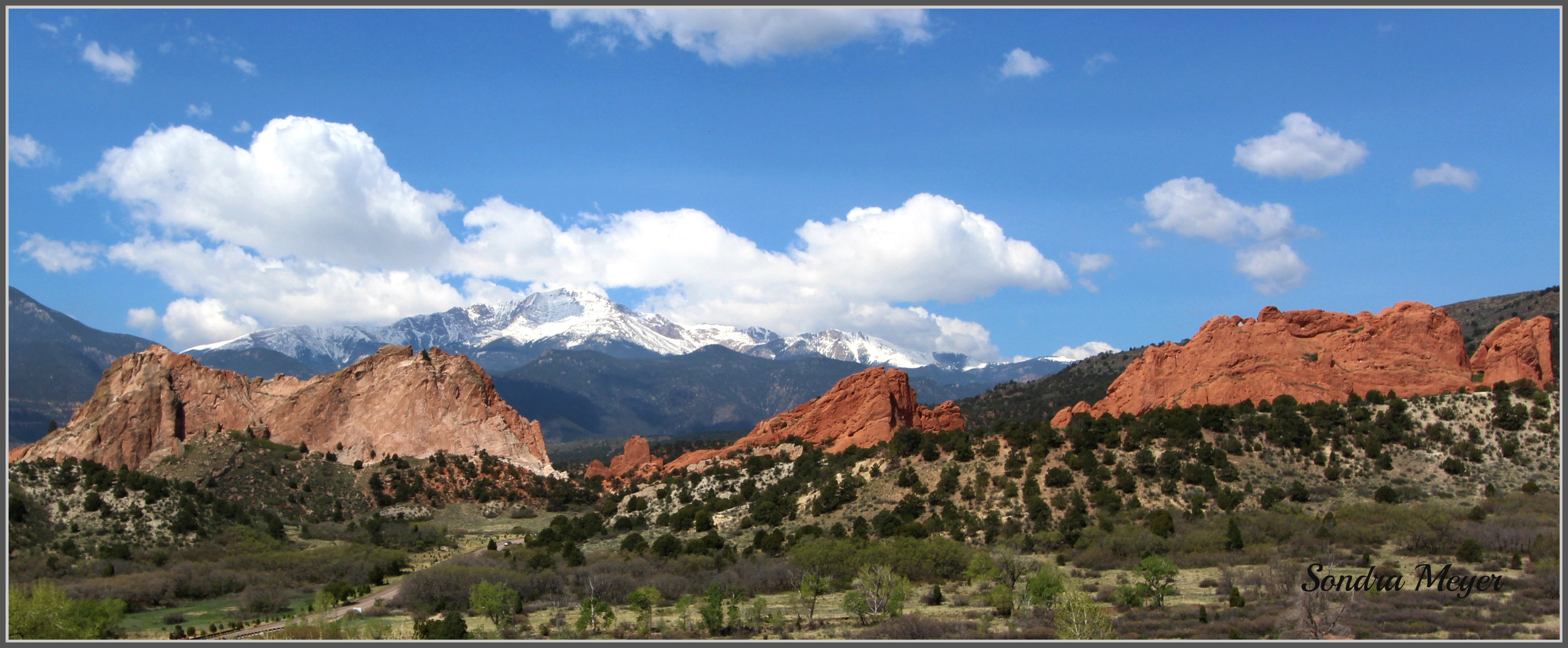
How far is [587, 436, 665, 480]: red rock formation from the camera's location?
115625 millimetres

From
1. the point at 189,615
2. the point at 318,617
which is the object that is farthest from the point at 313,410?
the point at 318,617

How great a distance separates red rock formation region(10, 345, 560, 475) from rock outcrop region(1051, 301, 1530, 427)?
72.5 metres

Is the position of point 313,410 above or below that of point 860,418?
above

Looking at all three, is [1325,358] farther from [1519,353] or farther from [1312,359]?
[1519,353]

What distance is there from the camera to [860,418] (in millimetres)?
88000

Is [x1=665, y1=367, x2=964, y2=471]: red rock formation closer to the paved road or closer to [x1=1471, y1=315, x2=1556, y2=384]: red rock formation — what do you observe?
[x1=1471, y1=315, x2=1556, y2=384]: red rock formation

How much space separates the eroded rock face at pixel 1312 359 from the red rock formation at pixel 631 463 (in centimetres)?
6428

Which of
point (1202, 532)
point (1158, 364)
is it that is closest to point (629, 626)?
point (1202, 532)

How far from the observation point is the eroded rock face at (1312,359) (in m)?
65.4

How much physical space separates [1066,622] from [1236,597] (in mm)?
7588

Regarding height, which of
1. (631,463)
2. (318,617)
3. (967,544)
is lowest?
(631,463)

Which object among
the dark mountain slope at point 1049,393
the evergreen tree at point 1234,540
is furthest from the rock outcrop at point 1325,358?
the dark mountain slope at point 1049,393

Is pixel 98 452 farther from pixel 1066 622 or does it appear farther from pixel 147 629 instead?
pixel 1066 622

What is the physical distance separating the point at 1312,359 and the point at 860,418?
3893 centimetres
